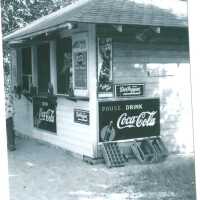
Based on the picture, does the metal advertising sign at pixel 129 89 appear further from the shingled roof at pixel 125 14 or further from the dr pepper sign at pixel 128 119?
the shingled roof at pixel 125 14

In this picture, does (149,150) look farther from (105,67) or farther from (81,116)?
(105,67)

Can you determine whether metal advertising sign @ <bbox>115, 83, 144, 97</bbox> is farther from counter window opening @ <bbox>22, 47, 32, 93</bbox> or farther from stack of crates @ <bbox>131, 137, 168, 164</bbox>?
counter window opening @ <bbox>22, 47, 32, 93</bbox>

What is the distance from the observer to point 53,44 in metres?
10.5

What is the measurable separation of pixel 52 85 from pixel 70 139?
164 centimetres

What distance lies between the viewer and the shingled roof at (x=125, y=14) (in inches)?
315

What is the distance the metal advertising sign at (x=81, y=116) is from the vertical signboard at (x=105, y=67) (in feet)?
2.03

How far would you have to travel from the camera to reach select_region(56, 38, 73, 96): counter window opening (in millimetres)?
9844

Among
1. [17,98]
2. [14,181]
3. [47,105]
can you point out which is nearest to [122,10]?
[47,105]

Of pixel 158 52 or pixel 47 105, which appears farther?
pixel 47 105

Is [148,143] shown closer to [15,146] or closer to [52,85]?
[52,85]

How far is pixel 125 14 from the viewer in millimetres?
8680

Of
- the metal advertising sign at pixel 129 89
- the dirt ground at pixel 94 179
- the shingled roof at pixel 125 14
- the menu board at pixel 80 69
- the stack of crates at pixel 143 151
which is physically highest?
the shingled roof at pixel 125 14

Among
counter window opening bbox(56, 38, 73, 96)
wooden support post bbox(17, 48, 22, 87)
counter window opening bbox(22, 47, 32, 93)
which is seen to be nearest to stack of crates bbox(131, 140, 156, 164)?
counter window opening bbox(56, 38, 73, 96)

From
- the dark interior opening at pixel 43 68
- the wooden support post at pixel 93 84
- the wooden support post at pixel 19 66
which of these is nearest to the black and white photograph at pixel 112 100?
the wooden support post at pixel 93 84
